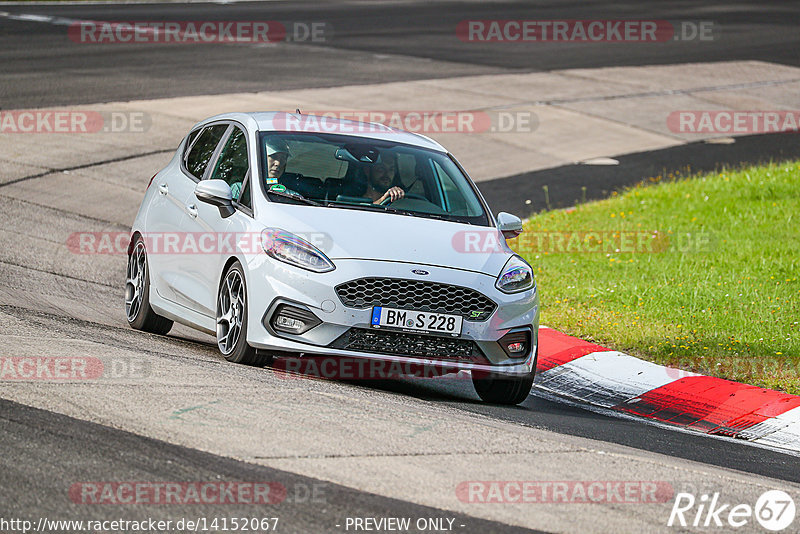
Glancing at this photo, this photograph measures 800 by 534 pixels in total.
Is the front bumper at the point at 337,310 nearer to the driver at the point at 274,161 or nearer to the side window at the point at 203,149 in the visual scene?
the driver at the point at 274,161

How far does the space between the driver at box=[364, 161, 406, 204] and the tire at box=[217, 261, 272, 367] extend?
1.18 m

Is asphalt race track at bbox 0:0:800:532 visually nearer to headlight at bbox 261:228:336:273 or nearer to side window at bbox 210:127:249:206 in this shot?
headlight at bbox 261:228:336:273

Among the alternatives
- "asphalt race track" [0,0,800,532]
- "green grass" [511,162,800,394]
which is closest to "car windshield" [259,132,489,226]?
"asphalt race track" [0,0,800,532]

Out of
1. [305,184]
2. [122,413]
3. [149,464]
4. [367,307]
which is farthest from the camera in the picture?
[305,184]

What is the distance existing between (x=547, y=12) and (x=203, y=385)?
3216 cm

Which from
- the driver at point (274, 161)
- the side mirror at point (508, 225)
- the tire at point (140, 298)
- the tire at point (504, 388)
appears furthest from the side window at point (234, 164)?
the tire at point (504, 388)

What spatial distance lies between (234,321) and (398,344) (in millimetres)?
1194

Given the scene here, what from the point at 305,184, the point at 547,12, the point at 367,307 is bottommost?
the point at 367,307

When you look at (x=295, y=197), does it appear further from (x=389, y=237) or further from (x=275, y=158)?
(x=389, y=237)

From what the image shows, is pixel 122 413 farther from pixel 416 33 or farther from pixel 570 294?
pixel 416 33

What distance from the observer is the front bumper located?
293 inches

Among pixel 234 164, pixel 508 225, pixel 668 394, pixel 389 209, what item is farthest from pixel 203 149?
pixel 668 394

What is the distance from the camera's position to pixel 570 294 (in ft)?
37.9

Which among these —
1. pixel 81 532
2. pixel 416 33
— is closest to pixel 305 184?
pixel 81 532
